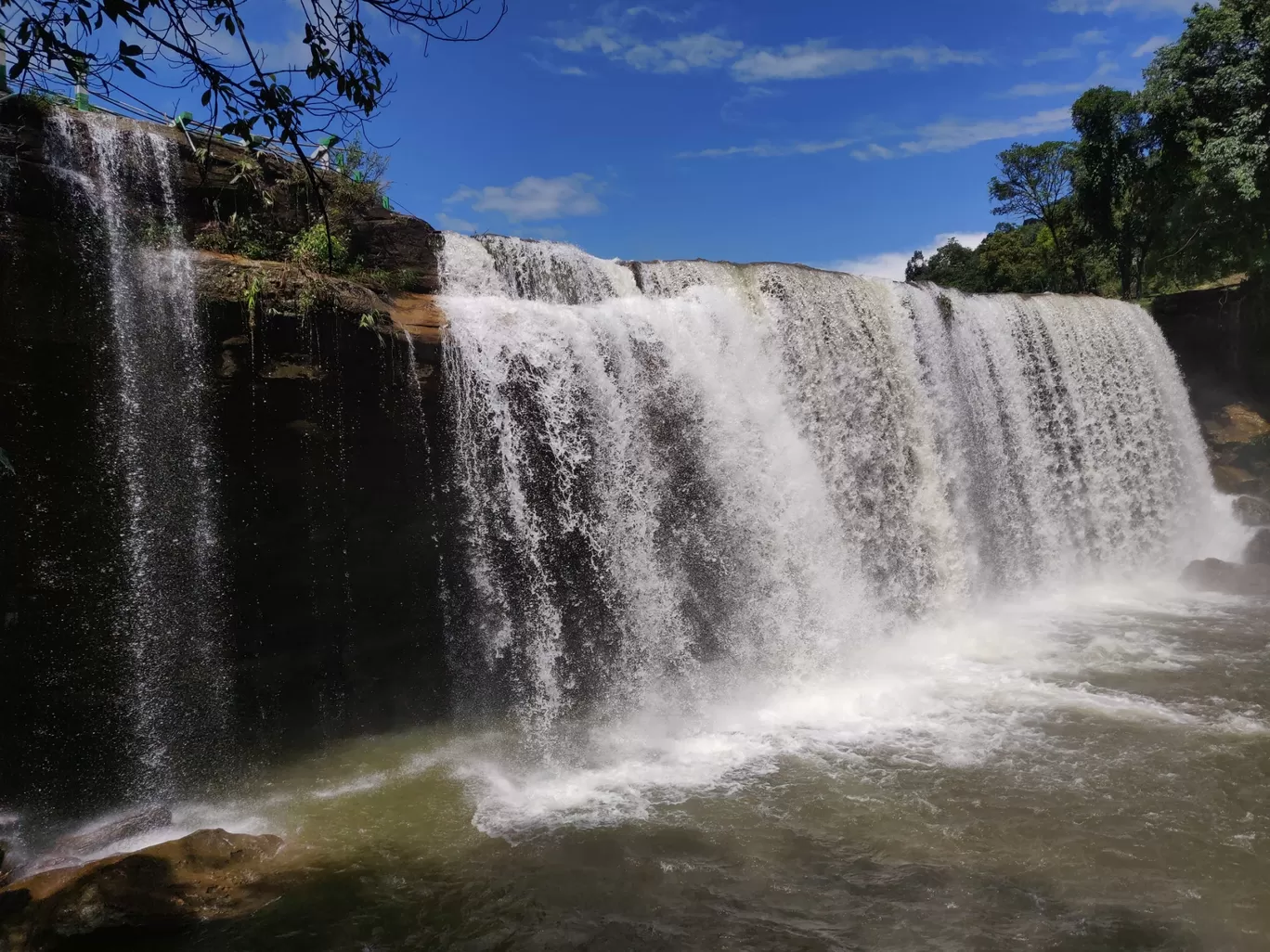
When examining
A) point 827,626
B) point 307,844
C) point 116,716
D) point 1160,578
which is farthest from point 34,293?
point 1160,578

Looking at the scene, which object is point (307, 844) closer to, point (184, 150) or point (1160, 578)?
point (184, 150)

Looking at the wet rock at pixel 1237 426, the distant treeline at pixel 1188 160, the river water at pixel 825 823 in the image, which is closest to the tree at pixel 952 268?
the distant treeline at pixel 1188 160

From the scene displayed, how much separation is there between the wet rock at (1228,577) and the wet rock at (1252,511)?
99.5 inches

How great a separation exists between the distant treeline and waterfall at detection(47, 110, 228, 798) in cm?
1755

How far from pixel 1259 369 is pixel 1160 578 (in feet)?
22.5

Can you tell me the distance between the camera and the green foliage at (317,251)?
7145 millimetres

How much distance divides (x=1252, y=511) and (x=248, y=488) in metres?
17.0

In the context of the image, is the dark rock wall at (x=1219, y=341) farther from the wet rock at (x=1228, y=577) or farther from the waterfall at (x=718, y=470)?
the waterfall at (x=718, y=470)

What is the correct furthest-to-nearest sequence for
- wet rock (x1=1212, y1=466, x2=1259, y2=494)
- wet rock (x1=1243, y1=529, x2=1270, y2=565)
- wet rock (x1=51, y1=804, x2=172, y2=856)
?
wet rock (x1=1212, y1=466, x2=1259, y2=494) < wet rock (x1=1243, y1=529, x2=1270, y2=565) < wet rock (x1=51, y1=804, x2=172, y2=856)

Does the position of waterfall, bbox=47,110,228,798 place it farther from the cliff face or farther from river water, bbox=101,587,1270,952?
river water, bbox=101,587,1270,952

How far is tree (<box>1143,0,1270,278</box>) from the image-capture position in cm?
1438

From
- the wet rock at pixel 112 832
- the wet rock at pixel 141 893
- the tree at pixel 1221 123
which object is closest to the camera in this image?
the wet rock at pixel 141 893

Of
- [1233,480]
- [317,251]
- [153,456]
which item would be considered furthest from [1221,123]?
[153,456]

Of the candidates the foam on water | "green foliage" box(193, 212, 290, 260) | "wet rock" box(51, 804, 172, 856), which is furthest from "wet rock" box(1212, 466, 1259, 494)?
"wet rock" box(51, 804, 172, 856)
